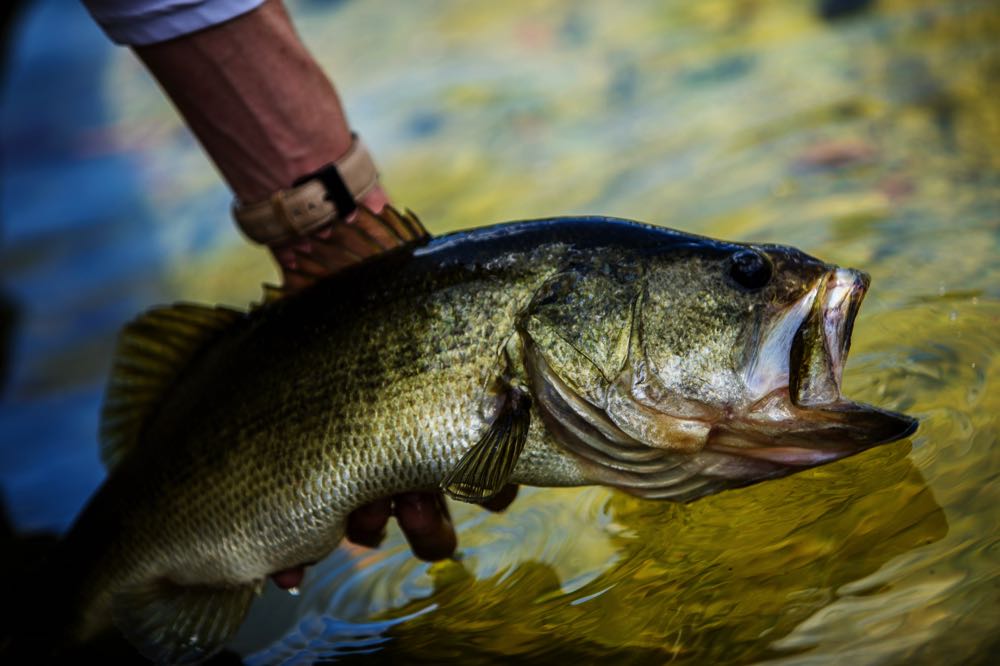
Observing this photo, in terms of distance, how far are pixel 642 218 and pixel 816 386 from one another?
2473 mm

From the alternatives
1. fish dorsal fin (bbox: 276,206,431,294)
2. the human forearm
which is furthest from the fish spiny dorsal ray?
the human forearm

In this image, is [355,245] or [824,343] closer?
[824,343]

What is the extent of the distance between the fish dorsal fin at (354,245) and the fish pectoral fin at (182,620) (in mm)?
856

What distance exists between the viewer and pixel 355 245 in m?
2.81

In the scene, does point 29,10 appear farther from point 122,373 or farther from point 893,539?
point 893,539

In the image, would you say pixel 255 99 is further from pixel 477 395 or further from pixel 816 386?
pixel 816 386

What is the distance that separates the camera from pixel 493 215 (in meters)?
5.30

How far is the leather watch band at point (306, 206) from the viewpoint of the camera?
122 inches

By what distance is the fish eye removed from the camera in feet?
7.79

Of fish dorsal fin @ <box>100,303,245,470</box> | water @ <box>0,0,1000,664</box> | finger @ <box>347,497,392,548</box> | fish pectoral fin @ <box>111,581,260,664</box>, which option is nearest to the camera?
water @ <box>0,0,1000,664</box>

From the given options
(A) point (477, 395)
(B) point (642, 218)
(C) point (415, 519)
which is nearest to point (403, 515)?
(C) point (415, 519)

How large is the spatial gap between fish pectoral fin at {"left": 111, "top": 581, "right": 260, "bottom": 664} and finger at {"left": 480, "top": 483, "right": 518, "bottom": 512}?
0.67m

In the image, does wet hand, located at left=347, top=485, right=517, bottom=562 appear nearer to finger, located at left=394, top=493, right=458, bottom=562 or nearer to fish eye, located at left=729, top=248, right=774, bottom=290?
finger, located at left=394, top=493, right=458, bottom=562

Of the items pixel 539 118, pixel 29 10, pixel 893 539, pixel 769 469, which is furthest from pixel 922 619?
pixel 29 10
